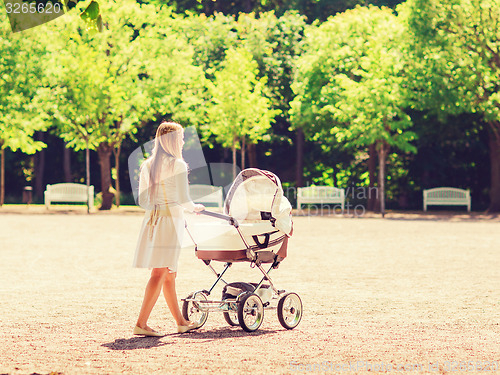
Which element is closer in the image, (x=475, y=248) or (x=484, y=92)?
(x=475, y=248)

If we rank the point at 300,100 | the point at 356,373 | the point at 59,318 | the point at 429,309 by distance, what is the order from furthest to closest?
the point at 300,100 → the point at 429,309 → the point at 59,318 → the point at 356,373

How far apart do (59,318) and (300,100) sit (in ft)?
98.6

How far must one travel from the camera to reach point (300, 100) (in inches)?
1490

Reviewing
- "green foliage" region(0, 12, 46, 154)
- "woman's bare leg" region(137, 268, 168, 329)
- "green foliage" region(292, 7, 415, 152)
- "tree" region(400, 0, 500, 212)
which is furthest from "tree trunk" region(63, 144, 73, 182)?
"woman's bare leg" region(137, 268, 168, 329)

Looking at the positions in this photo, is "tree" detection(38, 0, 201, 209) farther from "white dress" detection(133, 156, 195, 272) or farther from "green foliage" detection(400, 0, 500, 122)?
"white dress" detection(133, 156, 195, 272)

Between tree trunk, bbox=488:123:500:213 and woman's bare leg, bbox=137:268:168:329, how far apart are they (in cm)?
2738

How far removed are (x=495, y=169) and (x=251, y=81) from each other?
11.4m

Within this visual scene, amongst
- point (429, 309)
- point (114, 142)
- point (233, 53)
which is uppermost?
point (233, 53)

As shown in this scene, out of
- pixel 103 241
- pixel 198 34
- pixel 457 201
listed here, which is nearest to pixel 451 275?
pixel 103 241

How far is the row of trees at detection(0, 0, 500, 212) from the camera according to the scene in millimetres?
30359

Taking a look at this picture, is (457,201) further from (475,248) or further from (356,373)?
(356,373)

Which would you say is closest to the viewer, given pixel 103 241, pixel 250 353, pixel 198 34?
pixel 250 353

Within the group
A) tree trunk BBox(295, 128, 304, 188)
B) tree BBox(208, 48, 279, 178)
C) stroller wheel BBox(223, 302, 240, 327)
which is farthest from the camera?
tree trunk BBox(295, 128, 304, 188)

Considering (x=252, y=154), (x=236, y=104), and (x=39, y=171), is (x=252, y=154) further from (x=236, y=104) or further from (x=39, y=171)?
(x=39, y=171)
